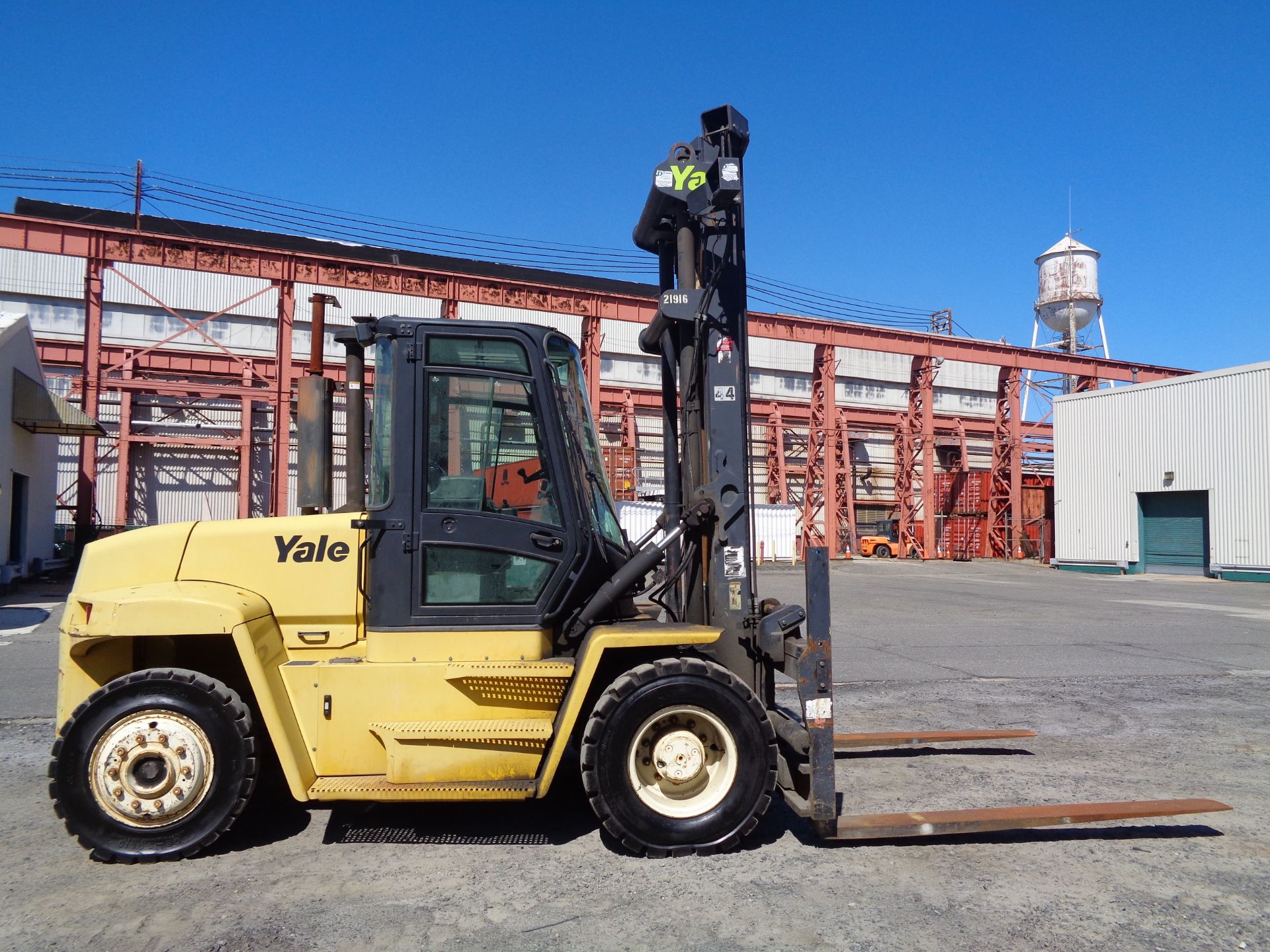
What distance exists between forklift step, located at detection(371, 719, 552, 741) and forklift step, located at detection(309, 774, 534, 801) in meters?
0.23

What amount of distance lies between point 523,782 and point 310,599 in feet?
4.81

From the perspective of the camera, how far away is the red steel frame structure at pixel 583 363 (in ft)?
76.4

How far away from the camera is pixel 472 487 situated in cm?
461

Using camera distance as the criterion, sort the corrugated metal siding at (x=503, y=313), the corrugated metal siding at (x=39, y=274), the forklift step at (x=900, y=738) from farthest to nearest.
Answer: the corrugated metal siding at (x=39, y=274) → the corrugated metal siding at (x=503, y=313) → the forklift step at (x=900, y=738)

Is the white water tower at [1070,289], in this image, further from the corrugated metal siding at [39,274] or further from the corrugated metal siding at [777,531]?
the corrugated metal siding at [39,274]

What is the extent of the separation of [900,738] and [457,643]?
11.6ft

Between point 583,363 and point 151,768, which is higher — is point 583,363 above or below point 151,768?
above

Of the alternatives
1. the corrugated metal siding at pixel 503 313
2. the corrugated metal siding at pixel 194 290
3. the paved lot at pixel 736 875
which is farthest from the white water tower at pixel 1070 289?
the paved lot at pixel 736 875

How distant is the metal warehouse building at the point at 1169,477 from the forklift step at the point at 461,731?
100 ft

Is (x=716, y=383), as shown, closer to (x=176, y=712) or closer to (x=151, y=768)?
(x=176, y=712)

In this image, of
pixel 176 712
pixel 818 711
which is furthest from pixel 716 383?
pixel 176 712

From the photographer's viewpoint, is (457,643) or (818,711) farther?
(457,643)

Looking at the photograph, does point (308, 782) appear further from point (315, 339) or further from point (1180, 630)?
point (1180, 630)

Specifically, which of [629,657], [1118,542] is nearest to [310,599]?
[629,657]
